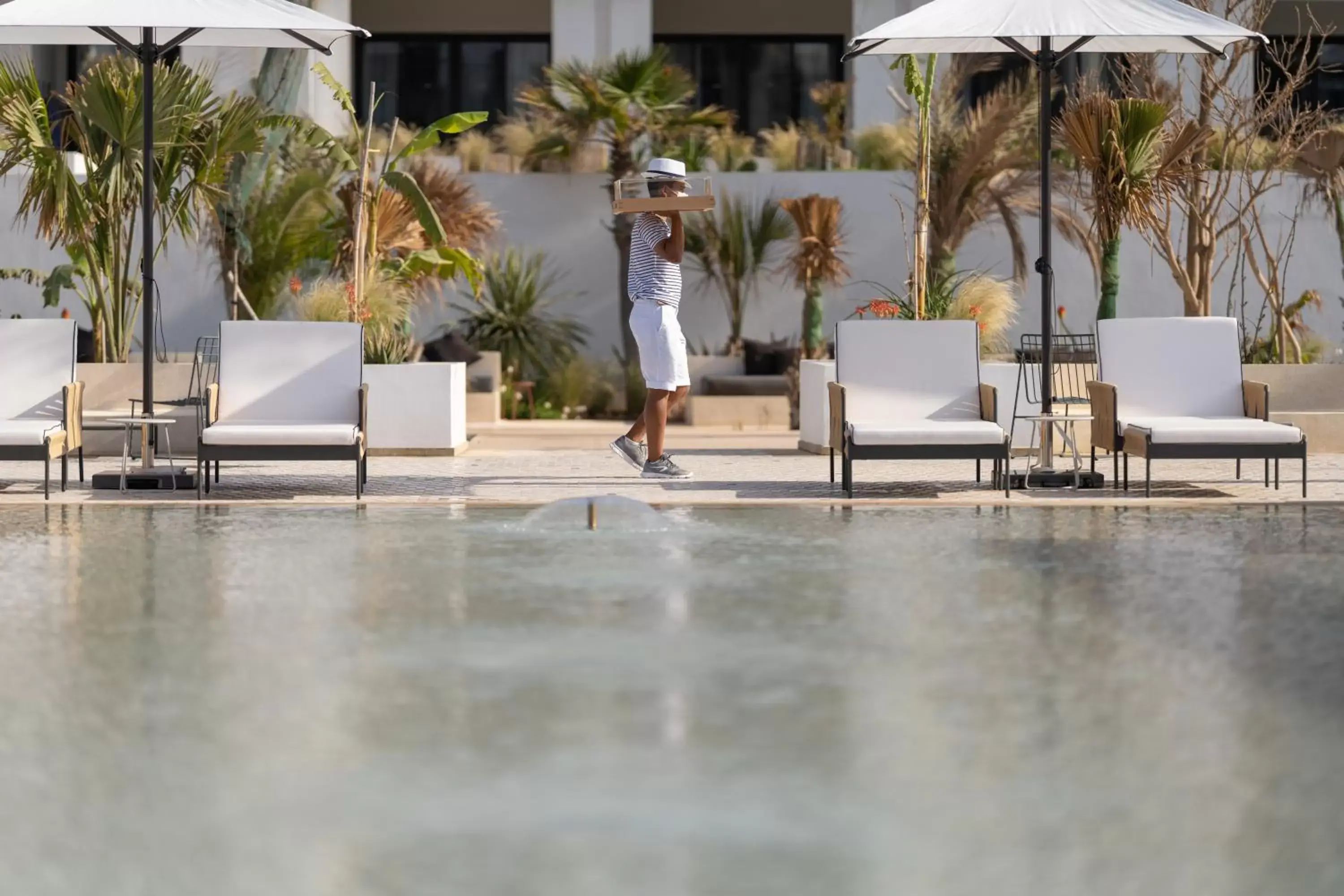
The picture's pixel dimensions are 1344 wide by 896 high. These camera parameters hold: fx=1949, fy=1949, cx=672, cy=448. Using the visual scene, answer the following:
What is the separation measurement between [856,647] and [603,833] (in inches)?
90.0

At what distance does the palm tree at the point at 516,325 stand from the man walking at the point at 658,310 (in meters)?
8.53

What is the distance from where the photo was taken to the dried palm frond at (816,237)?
1983 centimetres

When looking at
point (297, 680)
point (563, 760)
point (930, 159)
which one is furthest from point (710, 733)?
point (930, 159)

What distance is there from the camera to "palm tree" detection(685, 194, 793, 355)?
21.5 metres

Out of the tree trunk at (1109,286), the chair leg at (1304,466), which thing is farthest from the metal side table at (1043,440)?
the tree trunk at (1109,286)

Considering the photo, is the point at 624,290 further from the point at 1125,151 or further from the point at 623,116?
the point at 1125,151

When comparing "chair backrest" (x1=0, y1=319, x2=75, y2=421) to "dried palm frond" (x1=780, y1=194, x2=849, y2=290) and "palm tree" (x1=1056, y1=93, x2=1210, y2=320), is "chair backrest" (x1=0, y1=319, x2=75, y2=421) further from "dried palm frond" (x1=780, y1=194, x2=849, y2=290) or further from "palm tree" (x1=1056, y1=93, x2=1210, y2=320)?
"dried palm frond" (x1=780, y1=194, x2=849, y2=290)

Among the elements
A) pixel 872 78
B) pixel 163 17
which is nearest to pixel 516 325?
pixel 872 78

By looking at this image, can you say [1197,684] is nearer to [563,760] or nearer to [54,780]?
[563,760]

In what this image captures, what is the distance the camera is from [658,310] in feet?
38.8

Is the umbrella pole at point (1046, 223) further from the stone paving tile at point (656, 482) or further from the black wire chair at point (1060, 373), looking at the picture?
the black wire chair at point (1060, 373)

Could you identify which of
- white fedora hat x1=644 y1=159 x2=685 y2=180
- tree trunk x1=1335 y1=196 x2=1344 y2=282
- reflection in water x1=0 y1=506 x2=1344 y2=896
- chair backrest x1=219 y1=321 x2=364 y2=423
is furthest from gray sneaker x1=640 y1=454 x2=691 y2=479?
tree trunk x1=1335 y1=196 x2=1344 y2=282

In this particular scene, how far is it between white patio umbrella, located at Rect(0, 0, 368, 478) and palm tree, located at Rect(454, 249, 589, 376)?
28.3ft

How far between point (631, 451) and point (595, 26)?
600 inches
